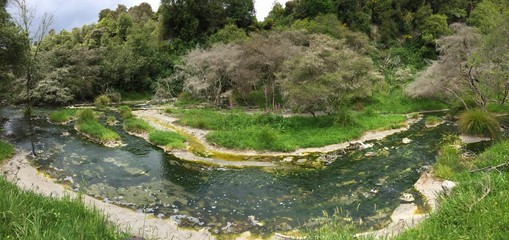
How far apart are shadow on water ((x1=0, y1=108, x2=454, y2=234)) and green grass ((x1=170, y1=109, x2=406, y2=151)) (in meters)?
2.90

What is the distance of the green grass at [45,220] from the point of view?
5.93 m

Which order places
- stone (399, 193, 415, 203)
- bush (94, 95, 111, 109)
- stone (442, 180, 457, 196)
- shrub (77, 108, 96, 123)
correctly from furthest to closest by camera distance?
bush (94, 95, 111, 109) < shrub (77, 108, 96, 123) < stone (399, 193, 415, 203) < stone (442, 180, 457, 196)

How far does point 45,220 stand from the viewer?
6949 millimetres

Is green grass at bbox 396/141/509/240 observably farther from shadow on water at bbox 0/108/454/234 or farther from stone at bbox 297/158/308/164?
stone at bbox 297/158/308/164

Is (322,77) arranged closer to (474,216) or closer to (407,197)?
→ (407,197)

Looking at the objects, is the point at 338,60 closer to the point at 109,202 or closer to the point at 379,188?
the point at 379,188

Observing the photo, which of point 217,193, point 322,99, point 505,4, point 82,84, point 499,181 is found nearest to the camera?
point 499,181

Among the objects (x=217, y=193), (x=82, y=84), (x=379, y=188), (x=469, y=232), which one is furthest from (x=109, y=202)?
(x=82, y=84)

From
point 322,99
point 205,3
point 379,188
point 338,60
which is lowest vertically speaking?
point 379,188

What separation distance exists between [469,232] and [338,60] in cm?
2147

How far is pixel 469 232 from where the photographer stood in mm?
7113

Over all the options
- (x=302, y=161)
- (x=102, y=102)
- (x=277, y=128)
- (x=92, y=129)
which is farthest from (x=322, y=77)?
(x=102, y=102)

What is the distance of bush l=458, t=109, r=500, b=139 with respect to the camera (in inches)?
857

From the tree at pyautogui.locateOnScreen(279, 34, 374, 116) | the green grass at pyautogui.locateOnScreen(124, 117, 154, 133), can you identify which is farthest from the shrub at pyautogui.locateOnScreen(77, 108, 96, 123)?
the tree at pyautogui.locateOnScreen(279, 34, 374, 116)
